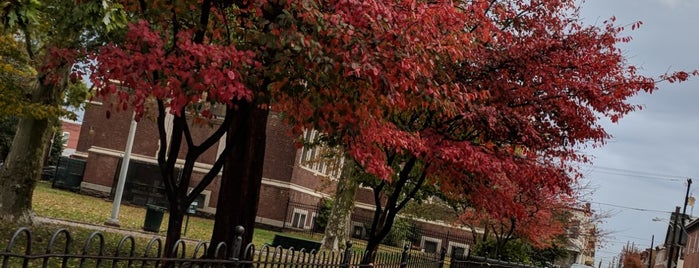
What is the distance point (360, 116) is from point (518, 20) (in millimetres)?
5124

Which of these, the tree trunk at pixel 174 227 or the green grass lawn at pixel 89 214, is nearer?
the tree trunk at pixel 174 227

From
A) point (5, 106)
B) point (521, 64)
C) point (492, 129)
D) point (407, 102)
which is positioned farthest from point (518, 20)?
point (5, 106)

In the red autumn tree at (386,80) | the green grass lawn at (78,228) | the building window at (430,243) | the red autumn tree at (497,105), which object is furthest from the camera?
the building window at (430,243)

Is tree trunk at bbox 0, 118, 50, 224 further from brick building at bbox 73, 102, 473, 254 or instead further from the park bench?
brick building at bbox 73, 102, 473, 254

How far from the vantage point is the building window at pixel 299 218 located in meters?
34.7

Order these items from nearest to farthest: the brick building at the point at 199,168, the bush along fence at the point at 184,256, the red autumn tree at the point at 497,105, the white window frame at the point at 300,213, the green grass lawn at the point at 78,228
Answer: the bush along fence at the point at 184,256 < the red autumn tree at the point at 497,105 < the green grass lawn at the point at 78,228 < the brick building at the point at 199,168 < the white window frame at the point at 300,213

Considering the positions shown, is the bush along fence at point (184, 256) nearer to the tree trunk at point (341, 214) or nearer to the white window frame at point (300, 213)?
the tree trunk at point (341, 214)

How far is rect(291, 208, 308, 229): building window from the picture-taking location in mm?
34719

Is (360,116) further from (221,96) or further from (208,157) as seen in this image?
(208,157)

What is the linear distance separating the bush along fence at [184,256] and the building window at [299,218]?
17258mm

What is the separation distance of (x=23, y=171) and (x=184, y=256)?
12576mm

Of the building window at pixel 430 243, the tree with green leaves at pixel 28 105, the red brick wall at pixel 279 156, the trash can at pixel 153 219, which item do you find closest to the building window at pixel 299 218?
the red brick wall at pixel 279 156

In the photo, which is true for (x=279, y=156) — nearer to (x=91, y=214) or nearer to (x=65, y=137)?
(x=91, y=214)

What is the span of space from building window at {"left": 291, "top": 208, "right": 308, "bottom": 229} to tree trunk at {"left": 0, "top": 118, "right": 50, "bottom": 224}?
19.7 metres
